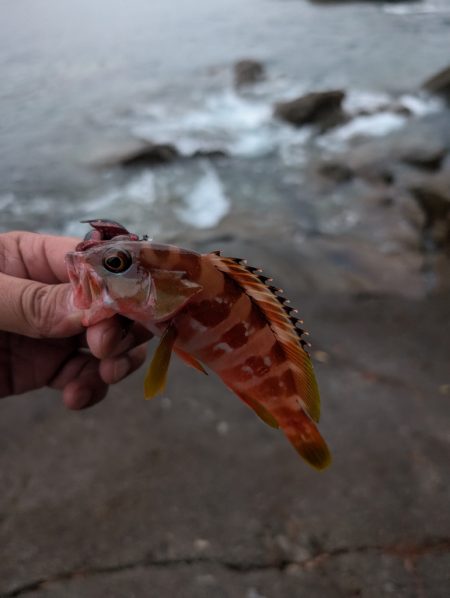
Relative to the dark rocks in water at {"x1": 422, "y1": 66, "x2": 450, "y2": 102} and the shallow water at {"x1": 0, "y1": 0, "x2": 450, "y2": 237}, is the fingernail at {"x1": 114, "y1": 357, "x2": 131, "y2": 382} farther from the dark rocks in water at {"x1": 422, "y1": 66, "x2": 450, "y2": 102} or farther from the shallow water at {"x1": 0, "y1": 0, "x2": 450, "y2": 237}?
the dark rocks in water at {"x1": 422, "y1": 66, "x2": 450, "y2": 102}

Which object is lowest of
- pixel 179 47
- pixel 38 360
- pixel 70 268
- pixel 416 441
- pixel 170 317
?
pixel 179 47

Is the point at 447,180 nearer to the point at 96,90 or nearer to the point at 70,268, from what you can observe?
the point at 70,268

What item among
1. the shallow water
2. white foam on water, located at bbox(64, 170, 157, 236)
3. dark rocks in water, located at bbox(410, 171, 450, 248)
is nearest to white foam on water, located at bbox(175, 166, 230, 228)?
the shallow water

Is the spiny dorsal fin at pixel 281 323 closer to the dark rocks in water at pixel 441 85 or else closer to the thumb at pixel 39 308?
the thumb at pixel 39 308

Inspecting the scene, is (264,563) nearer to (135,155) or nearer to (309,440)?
(309,440)

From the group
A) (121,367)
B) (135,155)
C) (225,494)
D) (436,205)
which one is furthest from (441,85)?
(121,367)

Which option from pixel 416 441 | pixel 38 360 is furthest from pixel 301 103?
pixel 38 360
